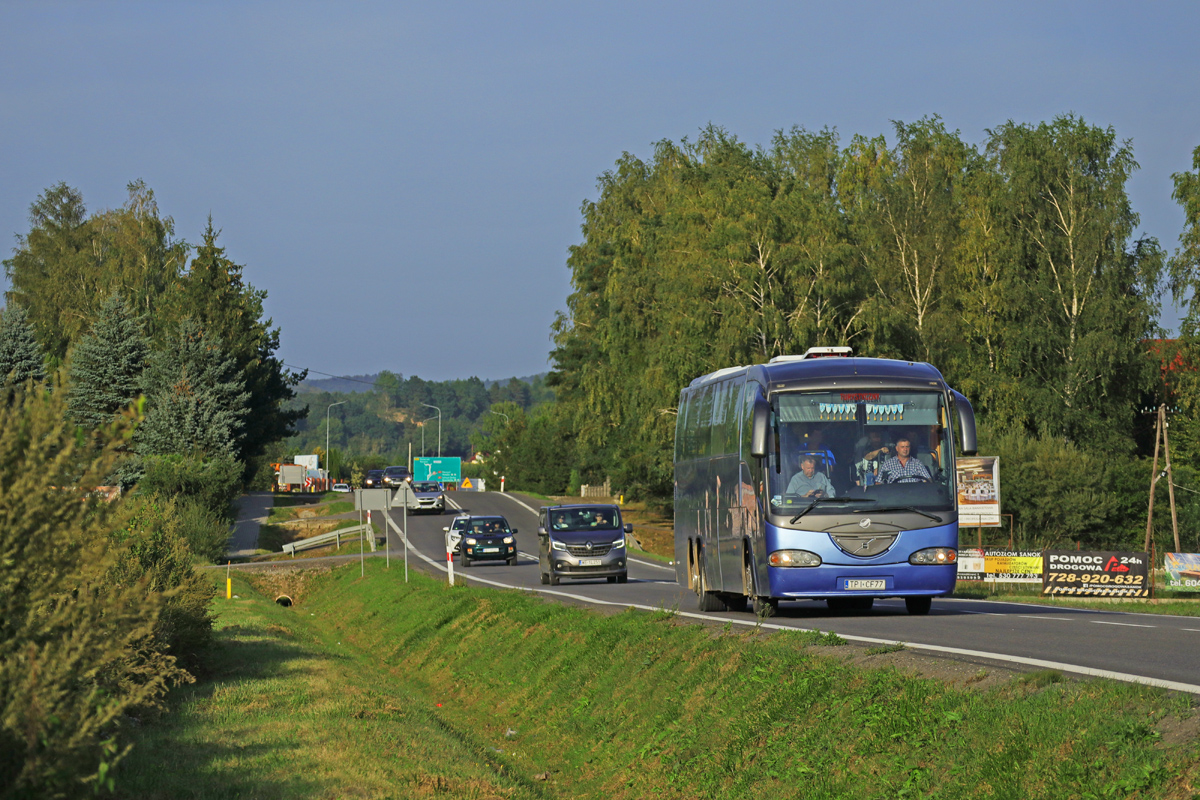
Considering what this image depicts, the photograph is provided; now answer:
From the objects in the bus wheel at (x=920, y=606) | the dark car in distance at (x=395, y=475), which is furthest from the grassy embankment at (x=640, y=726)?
the dark car in distance at (x=395, y=475)

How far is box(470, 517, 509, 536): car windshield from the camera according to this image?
45.6m

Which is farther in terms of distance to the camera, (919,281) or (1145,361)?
(919,281)

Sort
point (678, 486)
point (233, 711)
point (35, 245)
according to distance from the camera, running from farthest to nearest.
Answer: point (35, 245)
point (678, 486)
point (233, 711)

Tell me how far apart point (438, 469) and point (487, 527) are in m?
50.8

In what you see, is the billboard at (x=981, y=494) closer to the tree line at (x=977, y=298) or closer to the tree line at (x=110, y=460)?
the tree line at (x=977, y=298)

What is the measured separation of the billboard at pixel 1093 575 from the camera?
3950 cm

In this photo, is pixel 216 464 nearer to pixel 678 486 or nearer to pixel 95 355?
pixel 95 355

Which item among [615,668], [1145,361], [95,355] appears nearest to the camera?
[615,668]

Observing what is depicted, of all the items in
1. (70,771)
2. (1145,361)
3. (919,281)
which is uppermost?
(919,281)

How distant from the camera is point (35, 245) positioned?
86.1 meters

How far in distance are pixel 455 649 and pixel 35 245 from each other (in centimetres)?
7331

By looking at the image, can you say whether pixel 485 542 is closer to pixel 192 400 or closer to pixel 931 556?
pixel 192 400

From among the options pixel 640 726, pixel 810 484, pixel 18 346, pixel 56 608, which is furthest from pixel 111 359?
pixel 56 608

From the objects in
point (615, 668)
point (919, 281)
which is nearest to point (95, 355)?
point (919, 281)
